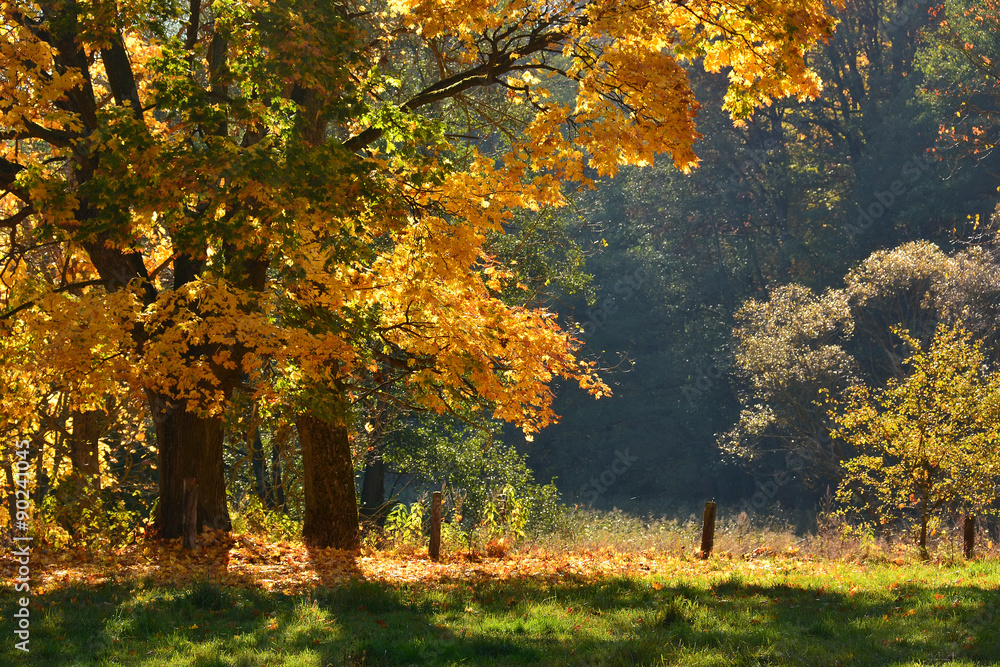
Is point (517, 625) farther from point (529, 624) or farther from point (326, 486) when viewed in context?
point (326, 486)

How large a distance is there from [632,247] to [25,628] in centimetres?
3947

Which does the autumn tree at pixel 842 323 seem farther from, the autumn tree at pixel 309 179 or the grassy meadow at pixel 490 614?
the autumn tree at pixel 309 179

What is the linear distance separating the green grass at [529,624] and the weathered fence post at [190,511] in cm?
205

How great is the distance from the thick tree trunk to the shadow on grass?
363cm

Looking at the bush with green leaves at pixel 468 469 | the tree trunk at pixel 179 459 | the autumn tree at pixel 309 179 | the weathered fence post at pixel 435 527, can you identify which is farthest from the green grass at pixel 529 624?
the bush with green leaves at pixel 468 469

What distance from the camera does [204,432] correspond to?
10.7 meters

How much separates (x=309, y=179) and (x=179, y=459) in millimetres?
4339

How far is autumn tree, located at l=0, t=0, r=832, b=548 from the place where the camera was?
26.4 feet

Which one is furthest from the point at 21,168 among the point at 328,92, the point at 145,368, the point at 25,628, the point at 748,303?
the point at 748,303

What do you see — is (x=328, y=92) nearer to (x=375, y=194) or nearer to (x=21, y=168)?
(x=375, y=194)

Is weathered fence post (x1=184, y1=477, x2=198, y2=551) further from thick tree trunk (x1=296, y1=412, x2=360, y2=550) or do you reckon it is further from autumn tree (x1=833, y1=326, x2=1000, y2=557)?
autumn tree (x1=833, y1=326, x2=1000, y2=557)

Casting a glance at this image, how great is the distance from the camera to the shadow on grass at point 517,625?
5695 millimetres

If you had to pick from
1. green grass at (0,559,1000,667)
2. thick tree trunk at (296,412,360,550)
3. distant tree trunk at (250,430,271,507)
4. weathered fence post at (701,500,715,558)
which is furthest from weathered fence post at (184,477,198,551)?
distant tree trunk at (250,430,271,507)

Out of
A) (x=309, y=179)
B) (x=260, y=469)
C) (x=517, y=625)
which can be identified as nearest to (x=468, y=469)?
(x=260, y=469)
